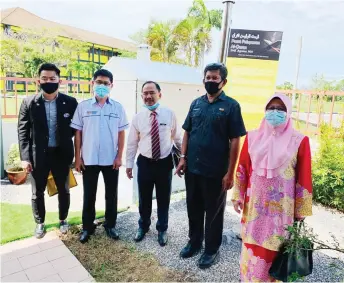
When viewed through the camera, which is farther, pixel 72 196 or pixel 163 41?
pixel 163 41

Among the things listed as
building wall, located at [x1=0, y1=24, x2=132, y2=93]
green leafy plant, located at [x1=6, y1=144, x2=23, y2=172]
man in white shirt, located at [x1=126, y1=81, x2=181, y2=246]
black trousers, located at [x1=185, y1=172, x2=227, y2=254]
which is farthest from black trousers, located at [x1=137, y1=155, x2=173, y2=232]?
building wall, located at [x1=0, y1=24, x2=132, y2=93]

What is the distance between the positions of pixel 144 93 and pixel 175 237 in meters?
1.66

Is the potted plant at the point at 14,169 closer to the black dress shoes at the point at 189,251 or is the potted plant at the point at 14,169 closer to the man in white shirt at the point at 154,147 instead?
the man in white shirt at the point at 154,147

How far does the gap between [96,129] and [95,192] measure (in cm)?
70

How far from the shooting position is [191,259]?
290cm

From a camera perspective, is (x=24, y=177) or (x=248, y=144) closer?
(x=248, y=144)

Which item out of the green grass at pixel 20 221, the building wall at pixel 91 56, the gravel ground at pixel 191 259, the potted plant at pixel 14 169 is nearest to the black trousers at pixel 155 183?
the gravel ground at pixel 191 259

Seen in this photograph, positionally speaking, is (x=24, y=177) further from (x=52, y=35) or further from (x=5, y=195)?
(x=52, y=35)

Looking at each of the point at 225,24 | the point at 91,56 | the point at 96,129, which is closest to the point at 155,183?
the point at 96,129

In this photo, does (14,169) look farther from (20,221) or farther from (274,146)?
(274,146)

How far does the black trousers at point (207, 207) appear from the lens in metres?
2.67

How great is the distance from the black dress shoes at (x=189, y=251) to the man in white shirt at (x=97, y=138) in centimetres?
98

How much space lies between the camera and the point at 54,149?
3.07 meters

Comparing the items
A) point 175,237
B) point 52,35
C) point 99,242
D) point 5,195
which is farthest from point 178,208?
point 52,35
